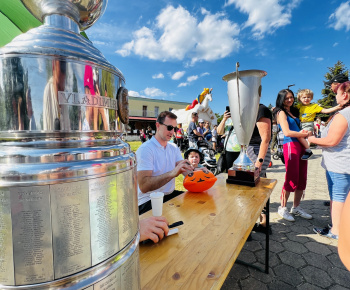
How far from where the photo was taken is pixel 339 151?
2092 mm

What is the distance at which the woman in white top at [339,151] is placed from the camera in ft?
6.56

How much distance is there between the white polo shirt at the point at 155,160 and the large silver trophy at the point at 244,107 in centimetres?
71

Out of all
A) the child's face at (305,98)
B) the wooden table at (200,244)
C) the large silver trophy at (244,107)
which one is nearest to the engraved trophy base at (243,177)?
the large silver trophy at (244,107)

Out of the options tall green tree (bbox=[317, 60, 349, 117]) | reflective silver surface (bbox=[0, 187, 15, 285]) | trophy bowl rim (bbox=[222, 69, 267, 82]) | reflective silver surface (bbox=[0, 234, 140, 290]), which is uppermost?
tall green tree (bbox=[317, 60, 349, 117])

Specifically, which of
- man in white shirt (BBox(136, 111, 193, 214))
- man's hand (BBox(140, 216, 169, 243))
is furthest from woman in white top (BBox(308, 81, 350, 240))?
man's hand (BBox(140, 216, 169, 243))

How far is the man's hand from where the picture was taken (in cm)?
88

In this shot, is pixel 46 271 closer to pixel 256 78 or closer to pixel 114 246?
pixel 114 246

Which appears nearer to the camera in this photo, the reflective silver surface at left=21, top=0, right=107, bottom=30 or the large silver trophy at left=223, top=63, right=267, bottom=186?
the reflective silver surface at left=21, top=0, right=107, bottom=30

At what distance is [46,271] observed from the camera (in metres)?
0.36

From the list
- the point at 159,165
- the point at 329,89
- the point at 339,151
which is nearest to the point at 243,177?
the point at 159,165

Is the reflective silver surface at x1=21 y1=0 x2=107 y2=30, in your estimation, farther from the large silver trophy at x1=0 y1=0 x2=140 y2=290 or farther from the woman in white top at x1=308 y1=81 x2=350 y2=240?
the woman in white top at x1=308 y1=81 x2=350 y2=240

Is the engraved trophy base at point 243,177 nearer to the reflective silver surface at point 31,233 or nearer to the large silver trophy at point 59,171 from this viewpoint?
the large silver trophy at point 59,171

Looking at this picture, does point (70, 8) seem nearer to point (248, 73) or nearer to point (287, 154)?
point (248, 73)

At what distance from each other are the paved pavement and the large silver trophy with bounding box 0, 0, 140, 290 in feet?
5.89
